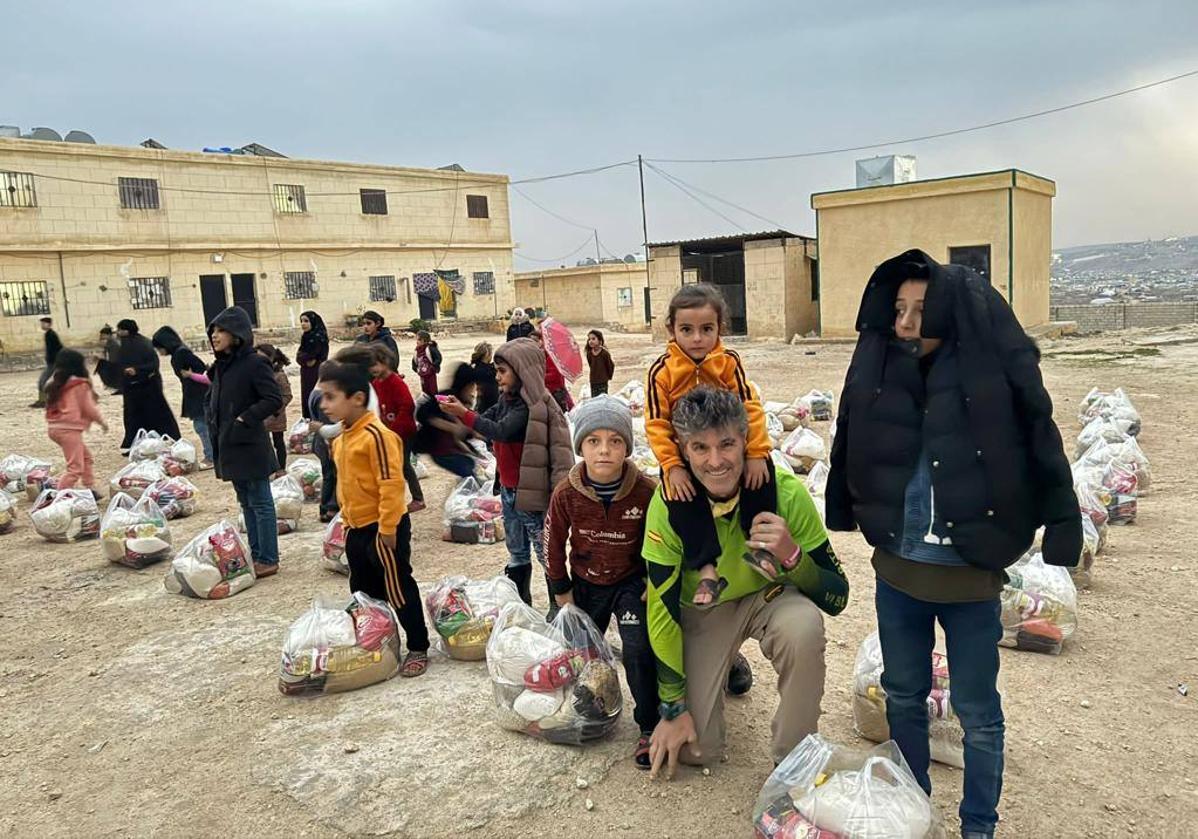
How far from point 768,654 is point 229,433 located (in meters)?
3.55

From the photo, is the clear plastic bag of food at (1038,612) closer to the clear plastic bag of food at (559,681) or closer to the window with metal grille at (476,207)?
the clear plastic bag of food at (559,681)

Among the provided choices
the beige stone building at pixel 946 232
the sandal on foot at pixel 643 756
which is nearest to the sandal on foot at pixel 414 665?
the sandal on foot at pixel 643 756

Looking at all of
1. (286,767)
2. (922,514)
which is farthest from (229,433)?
(922,514)

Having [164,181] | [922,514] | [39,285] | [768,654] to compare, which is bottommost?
[768,654]

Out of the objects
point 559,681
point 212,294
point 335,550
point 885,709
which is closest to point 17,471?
point 335,550

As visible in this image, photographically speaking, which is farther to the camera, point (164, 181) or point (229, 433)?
point (164, 181)

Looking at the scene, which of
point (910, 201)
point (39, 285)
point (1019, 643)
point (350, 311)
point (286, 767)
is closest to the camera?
point (286, 767)

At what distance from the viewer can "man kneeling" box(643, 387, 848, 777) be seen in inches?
95.0

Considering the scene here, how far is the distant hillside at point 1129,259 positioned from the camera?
92625mm

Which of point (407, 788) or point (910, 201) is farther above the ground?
point (910, 201)

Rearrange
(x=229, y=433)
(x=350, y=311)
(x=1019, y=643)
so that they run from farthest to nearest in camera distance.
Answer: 1. (x=350, y=311)
2. (x=229, y=433)
3. (x=1019, y=643)

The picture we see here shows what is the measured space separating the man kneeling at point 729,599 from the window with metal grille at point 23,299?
2535 cm

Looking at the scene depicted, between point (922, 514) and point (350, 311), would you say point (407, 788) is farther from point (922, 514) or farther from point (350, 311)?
point (350, 311)

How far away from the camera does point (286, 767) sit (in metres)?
2.81
